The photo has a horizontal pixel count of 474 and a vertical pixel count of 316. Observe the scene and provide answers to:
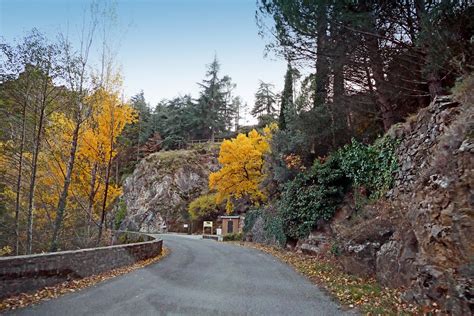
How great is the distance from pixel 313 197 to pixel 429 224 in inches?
300

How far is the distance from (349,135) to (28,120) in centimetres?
1327

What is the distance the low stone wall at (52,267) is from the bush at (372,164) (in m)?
8.65

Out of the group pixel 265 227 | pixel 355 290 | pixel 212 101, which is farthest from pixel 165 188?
pixel 355 290

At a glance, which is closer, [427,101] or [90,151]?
[427,101]

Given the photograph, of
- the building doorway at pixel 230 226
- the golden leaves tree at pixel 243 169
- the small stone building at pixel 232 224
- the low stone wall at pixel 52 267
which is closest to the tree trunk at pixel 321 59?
the golden leaves tree at pixel 243 169

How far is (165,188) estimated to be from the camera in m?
37.1

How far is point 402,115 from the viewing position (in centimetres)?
1188

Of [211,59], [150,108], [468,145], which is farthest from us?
[150,108]

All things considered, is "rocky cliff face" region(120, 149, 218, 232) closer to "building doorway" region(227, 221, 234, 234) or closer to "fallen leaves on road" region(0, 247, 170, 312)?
"building doorway" region(227, 221, 234, 234)

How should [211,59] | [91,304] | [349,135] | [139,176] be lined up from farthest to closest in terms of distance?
1. [211,59]
2. [139,176]
3. [349,135]
4. [91,304]

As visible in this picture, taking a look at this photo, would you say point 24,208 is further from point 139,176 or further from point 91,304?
point 139,176

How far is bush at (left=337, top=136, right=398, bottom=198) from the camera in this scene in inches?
373

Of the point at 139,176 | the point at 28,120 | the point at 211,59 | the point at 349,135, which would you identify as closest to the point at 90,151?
the point at 28,120

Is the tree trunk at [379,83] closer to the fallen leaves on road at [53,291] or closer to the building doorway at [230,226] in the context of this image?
the fallen leaves on road at [53,291]
